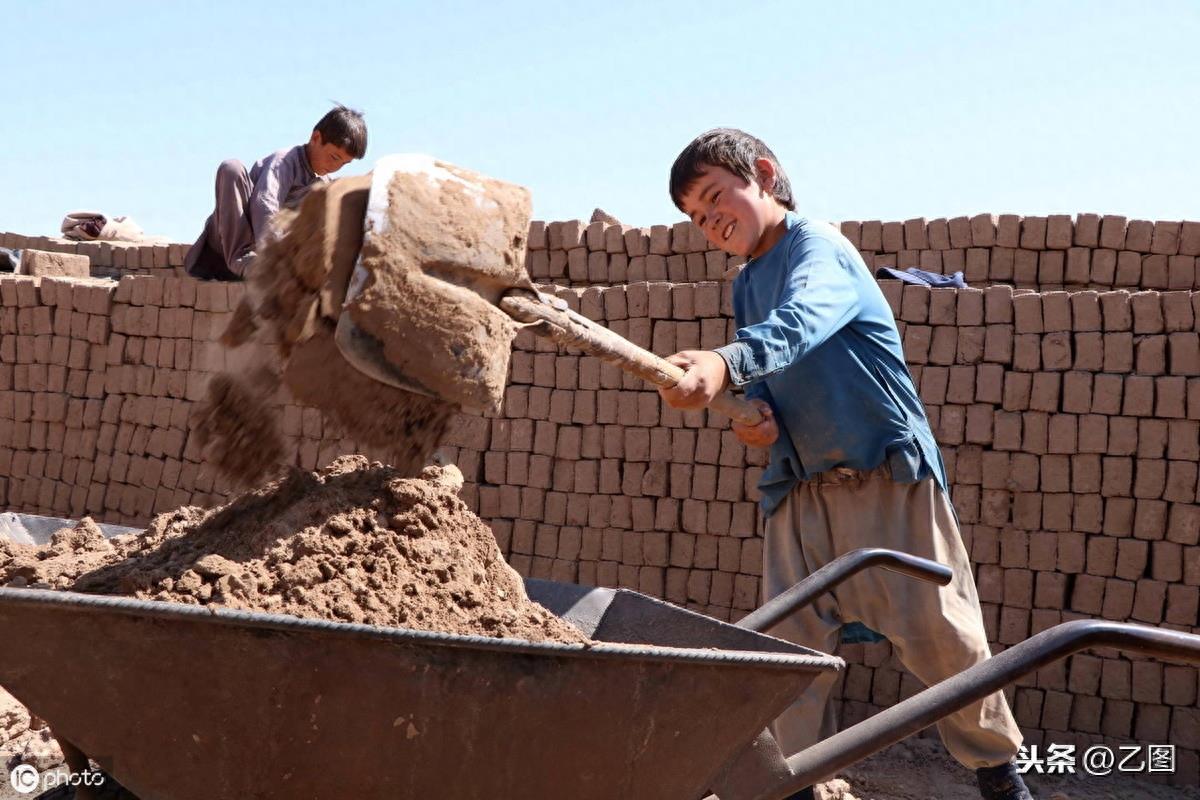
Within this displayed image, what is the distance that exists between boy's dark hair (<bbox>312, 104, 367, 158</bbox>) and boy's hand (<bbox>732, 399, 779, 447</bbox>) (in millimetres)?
3786

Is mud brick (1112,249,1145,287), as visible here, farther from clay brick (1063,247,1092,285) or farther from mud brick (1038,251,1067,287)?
mud brick (1038,251,1067,287)

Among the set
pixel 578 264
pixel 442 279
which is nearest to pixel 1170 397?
pixel 578 264

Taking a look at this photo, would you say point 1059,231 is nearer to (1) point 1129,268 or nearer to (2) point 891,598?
(1) point 1129,268

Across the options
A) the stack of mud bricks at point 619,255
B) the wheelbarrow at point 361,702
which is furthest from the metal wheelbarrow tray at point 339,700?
the stack of mud bricks at point 619,255

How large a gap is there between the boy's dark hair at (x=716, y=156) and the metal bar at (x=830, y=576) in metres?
1.05

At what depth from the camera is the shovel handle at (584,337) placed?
2.50m

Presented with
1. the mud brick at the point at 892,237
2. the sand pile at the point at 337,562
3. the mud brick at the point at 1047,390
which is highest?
the mud brick at the point at 892,237

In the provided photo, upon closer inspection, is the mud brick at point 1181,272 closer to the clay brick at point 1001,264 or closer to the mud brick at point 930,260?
the clay brick at point 1001,264

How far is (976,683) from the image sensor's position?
7.07 ft

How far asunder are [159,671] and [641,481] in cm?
382

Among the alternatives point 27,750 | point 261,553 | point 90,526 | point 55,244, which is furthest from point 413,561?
point 55,244

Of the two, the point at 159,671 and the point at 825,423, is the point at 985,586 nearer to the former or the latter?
the point at 825,423

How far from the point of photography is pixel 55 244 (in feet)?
32.4

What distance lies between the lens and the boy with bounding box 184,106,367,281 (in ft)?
20.6
